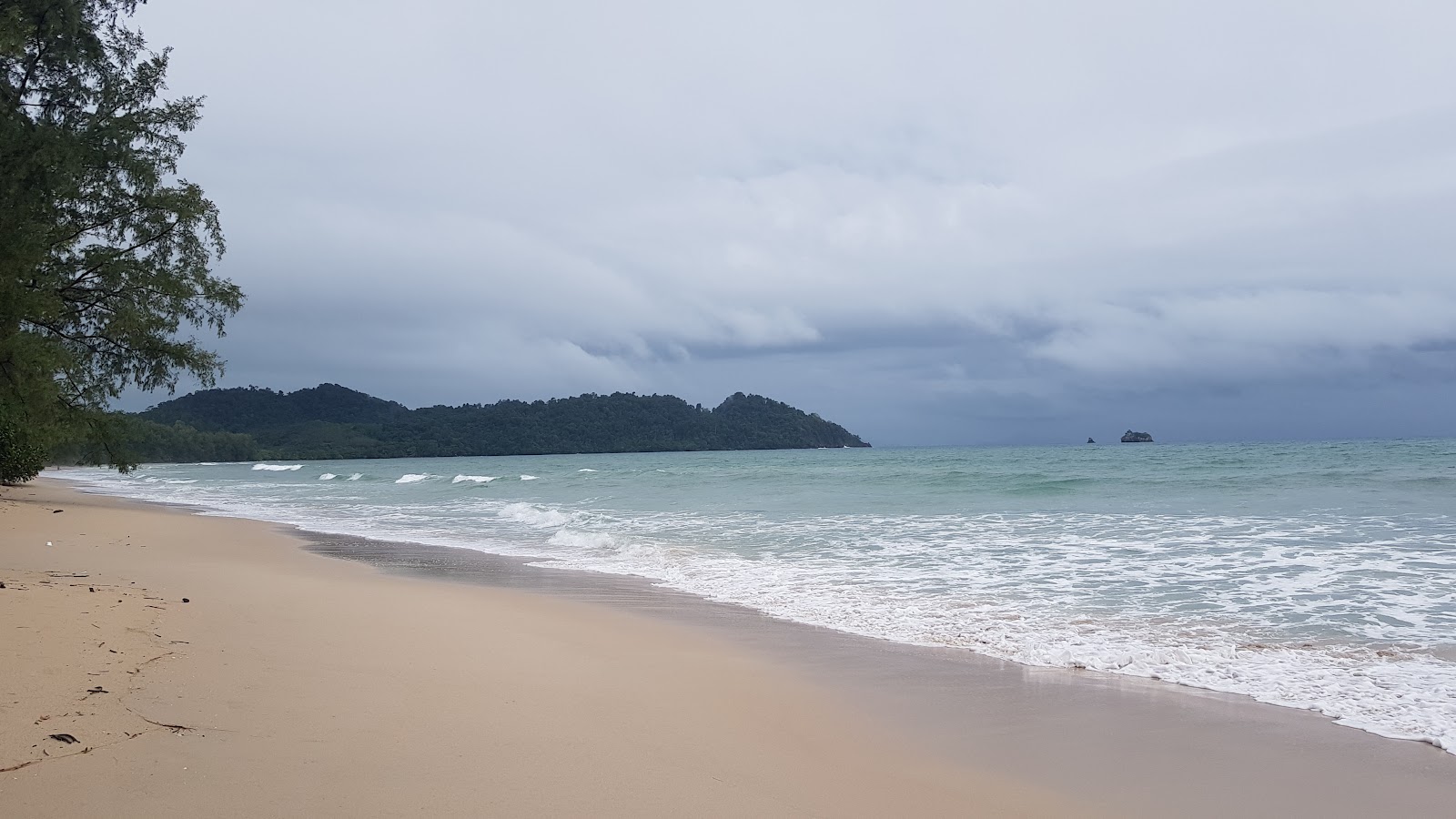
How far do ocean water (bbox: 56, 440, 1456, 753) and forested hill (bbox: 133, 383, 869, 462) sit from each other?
335 feet

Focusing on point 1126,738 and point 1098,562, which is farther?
point 1098,562

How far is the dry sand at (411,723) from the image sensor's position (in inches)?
143

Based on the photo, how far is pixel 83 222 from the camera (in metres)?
10.2

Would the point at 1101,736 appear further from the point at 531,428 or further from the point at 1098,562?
the point at 531,428

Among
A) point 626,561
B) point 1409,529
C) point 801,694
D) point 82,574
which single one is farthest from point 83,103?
point 1409,529

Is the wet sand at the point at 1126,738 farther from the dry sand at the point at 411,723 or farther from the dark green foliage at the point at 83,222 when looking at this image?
the dark green foliage at the point at 83,222

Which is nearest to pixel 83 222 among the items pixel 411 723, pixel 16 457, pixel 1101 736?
pixel 411 723

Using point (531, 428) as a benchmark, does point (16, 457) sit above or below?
below

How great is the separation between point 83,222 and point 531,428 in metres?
125

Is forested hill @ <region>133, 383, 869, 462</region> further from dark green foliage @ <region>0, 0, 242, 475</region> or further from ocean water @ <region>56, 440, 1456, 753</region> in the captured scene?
dark green foliage @ <region>0, 0, 242, 475</region>

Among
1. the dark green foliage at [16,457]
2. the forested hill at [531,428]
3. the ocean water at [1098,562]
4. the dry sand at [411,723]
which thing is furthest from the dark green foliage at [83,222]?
the forested hill at [531,428]

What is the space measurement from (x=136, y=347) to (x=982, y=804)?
41.9ft

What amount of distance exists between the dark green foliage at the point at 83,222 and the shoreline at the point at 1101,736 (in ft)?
25.2

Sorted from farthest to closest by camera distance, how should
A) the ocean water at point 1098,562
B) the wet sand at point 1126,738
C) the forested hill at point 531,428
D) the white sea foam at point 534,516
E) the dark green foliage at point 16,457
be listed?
1. the forested hill at point 531,428
2. the dark green foliage at point 16,457
3. the white sea foam at point 534,516
4. the ocean water at point 1098,562
5. the wet sand at point 1126,738
